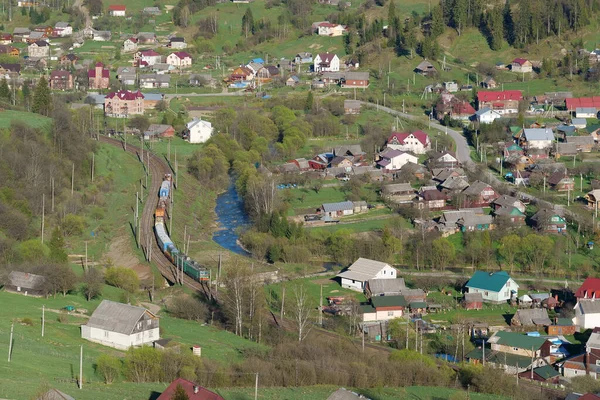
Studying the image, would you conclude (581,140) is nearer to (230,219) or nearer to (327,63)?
(230,219)

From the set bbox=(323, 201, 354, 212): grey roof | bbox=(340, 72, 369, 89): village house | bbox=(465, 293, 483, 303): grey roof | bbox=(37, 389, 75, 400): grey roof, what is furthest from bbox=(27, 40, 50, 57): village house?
bbox=(37, 389, 75, 400): grey roof

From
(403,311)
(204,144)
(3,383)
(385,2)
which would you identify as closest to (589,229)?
(403,311)

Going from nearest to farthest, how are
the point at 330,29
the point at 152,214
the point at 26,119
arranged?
the point at 152,214 < the point at 26,119 < the point at 330,29

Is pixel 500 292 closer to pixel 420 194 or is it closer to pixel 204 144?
pixel 420 194

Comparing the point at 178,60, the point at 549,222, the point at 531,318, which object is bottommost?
the point at 178,60

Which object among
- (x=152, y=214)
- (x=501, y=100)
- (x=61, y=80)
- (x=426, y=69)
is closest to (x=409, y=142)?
(x=501, y=100)

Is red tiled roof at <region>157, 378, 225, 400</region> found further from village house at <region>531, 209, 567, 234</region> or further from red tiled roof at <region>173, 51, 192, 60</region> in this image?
red tiled roof at <region>173, 51, 192, 60</region>

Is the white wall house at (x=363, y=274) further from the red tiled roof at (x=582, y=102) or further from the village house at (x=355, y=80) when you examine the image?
the village house at (x=355, y=80)
